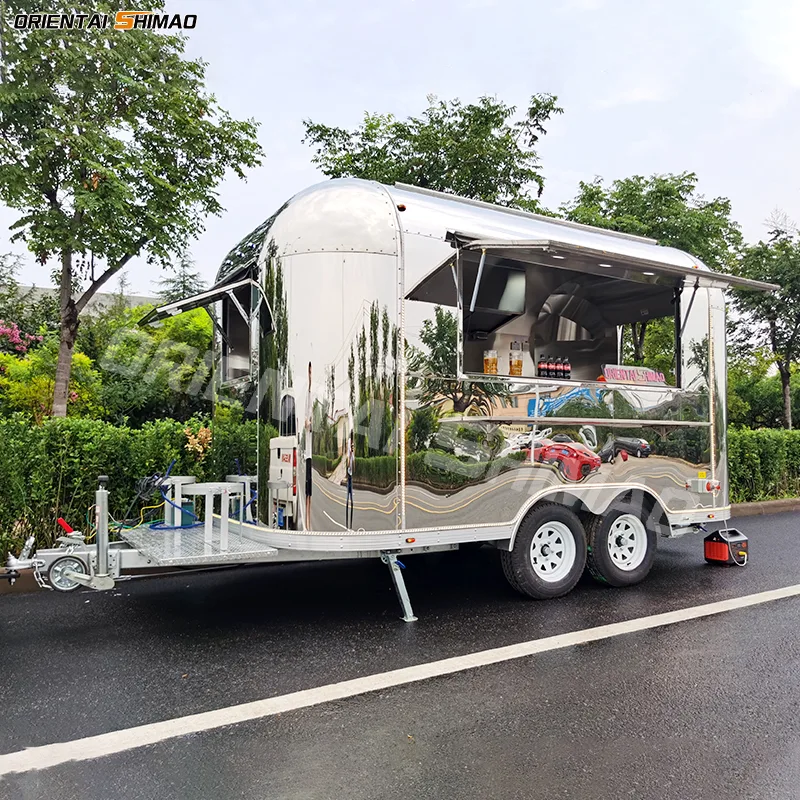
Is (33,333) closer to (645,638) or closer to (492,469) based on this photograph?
(492,469)

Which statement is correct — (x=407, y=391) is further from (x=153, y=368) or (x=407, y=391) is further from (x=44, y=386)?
(x=44, y=386)

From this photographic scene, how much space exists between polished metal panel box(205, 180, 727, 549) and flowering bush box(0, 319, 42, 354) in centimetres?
1208

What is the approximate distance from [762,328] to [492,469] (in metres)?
13.8

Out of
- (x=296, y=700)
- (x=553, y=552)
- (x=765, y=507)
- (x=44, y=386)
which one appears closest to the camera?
(x=296, y=700)

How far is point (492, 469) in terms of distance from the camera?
18.1ft

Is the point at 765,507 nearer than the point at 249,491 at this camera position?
No

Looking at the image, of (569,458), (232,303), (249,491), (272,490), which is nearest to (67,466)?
(249,491)

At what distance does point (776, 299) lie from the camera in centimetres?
1568

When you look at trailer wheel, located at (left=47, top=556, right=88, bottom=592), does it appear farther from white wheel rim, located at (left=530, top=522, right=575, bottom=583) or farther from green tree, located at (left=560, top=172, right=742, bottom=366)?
green tree, located at (left=560, top=172, right=742, bottom=366)

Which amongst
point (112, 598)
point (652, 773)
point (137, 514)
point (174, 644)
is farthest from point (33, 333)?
point (652, 773)

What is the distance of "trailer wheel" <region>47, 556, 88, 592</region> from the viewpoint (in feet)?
15.2

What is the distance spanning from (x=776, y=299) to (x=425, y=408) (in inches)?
534

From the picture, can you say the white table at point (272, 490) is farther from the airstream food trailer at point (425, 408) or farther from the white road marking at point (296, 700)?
the white road marking at point (296, 700)

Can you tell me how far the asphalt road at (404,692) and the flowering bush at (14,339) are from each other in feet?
38.4
